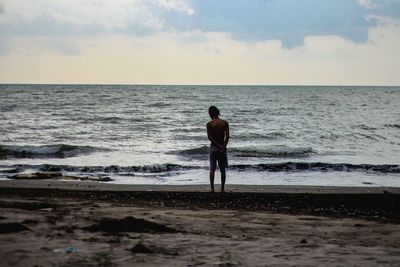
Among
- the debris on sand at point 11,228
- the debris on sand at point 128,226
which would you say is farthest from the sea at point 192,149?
the debris on sand at point 11,228

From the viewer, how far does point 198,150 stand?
22891mm

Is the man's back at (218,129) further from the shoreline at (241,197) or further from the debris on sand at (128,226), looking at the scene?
the debris on sand at (128,226)

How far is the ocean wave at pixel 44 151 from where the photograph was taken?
21273 millimetres

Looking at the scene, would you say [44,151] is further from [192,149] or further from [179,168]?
[179,168]

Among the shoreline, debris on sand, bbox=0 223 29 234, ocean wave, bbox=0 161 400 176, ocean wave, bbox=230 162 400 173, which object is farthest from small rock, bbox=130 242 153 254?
ocean wave, bbox=230 162 400 173

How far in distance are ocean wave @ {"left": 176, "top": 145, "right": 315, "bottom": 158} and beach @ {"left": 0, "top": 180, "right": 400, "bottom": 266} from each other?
1220 centimetres

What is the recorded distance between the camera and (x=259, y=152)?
2280 cm

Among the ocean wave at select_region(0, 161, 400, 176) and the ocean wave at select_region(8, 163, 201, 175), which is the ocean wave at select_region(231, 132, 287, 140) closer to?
the ocean wave at select_region(0, 161, 400, 176)

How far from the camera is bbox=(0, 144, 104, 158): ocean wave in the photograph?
21273mm

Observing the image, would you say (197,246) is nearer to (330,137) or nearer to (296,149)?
(296,149)

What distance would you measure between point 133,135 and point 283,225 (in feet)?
76.8

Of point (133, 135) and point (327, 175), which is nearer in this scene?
point (327, 175)

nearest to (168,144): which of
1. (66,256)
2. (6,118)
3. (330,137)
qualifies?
(330,137)

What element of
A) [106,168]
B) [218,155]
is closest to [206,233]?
[218,155]
